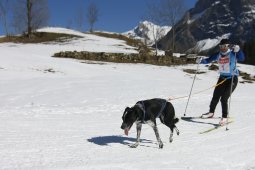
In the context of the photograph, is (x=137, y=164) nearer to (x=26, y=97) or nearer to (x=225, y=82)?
(x=225, y=82)

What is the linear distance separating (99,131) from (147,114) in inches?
110

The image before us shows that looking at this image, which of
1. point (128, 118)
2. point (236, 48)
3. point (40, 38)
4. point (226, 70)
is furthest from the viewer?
point (40, 38)

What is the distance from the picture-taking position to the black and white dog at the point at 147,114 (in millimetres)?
8297

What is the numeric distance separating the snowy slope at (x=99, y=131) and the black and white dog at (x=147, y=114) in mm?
509

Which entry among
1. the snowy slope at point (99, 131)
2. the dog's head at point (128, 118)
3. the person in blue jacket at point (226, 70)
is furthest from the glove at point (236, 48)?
the dog's head at point (128, 118)

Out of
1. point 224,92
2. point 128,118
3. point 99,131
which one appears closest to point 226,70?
point 224,92

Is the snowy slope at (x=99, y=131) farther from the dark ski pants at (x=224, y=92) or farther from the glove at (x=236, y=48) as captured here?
the glove at (x=236, y=48)

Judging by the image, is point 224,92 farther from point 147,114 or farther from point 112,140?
point 147,114

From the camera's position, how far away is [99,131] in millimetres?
11031

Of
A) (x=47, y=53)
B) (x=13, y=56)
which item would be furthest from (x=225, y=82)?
(x=47, y=53)

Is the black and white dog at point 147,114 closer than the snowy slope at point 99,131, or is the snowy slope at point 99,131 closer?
the snowy slope at point 99,131

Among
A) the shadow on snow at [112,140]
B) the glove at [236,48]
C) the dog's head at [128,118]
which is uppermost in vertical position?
the glove at [236,48]

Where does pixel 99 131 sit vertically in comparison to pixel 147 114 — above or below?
below

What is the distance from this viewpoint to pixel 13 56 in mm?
30344
